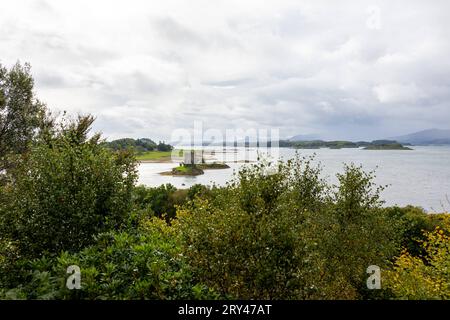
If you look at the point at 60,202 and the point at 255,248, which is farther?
the point at 60,202

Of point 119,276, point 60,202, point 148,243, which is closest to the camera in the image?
point 119,276

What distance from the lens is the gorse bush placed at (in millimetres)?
13172

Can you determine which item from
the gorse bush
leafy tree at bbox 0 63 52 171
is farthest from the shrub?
leafy tree at bbox 0 63 52 171

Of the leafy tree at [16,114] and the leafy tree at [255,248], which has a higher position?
the leafy tree at [16,114]

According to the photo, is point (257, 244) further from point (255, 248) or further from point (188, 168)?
point (188, 168)

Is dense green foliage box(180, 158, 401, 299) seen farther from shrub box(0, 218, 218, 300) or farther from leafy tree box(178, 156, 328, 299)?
shrub box(0, 218, 218, 300)

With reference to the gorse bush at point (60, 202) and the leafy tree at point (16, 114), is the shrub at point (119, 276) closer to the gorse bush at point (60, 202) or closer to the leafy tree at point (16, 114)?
the gorse bush at point (60, 202)

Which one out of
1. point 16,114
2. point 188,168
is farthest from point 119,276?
point 188,168

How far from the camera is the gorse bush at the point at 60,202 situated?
1317 centimetres

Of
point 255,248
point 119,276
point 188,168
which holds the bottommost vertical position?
point 188,168

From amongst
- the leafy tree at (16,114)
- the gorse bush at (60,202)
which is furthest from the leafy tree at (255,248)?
the leafy tree at (16,114)

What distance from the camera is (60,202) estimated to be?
1345 centimetres
